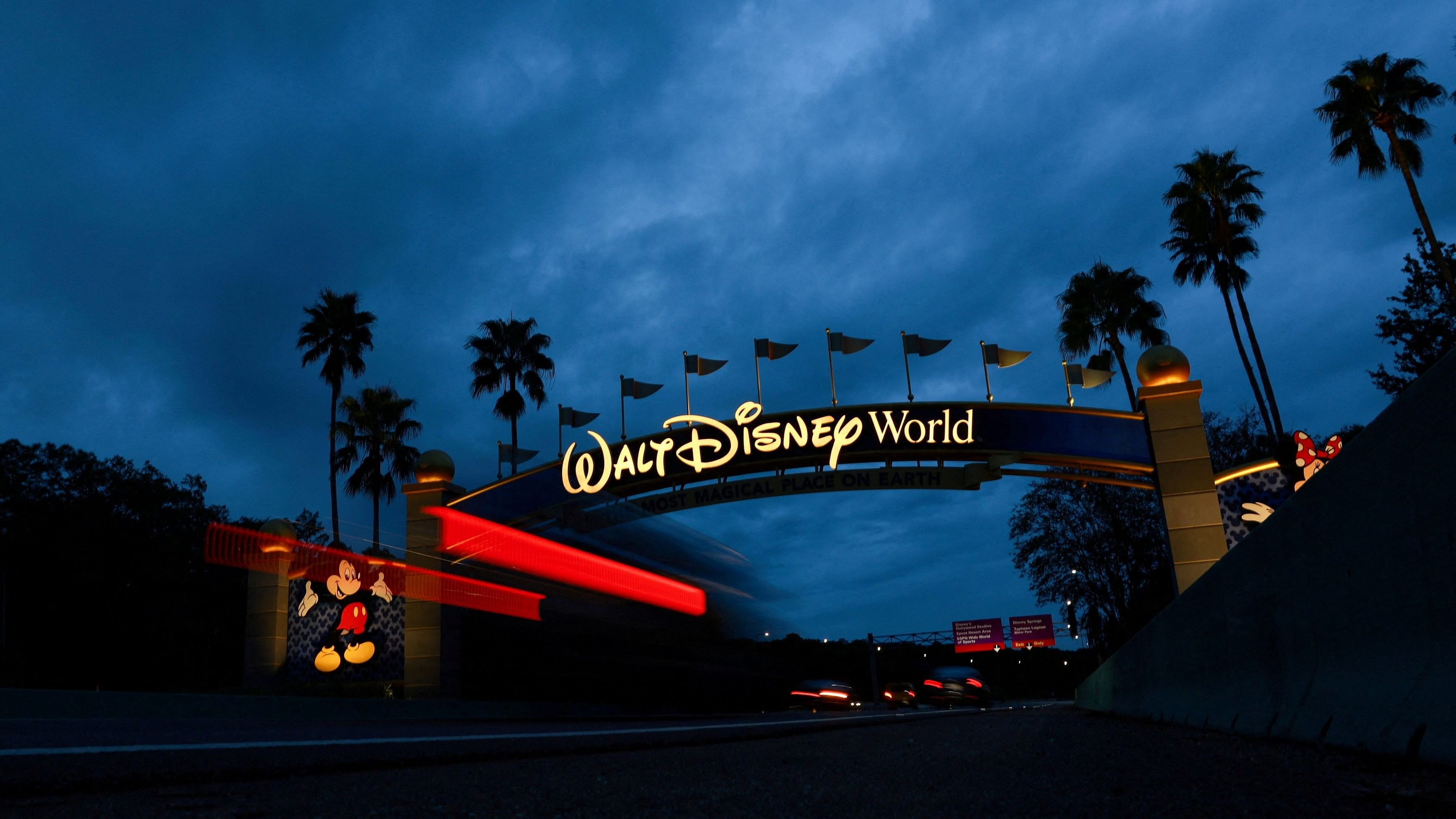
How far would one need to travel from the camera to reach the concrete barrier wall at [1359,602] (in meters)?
4.03

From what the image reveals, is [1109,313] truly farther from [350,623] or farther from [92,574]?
[92,574]

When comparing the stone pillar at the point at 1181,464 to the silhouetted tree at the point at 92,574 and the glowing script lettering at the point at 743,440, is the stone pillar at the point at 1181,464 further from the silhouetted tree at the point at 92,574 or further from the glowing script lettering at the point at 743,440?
the silhouetted tree at the point at 92,574

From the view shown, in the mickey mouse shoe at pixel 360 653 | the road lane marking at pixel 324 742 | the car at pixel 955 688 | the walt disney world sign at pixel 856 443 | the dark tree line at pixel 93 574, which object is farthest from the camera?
the dark tree line at pixel 93 574

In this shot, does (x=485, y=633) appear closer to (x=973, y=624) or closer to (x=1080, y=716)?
(x=1080, y=716)

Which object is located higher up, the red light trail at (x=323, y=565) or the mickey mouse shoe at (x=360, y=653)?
the red light trail at (x=323, y=565)

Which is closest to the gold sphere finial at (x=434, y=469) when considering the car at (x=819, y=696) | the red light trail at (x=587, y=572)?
the red light trail at (x=587, y=572)

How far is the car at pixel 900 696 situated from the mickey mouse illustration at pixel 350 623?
56.7 ft

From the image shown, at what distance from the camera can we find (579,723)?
11516 millimetres

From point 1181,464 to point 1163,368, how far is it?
7.13ft

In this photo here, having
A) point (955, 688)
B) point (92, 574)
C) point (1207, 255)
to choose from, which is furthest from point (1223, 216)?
point (92, 574)

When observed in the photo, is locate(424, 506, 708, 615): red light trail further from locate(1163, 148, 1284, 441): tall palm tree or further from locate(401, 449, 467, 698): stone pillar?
locate(1163, 148, 1284, 441): tall palm tree

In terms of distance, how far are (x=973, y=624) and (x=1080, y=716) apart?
2465 inches

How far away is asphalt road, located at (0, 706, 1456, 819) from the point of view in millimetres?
3398

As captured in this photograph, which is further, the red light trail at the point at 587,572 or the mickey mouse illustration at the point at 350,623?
the mickey mouse illustration at the point at 350,623
